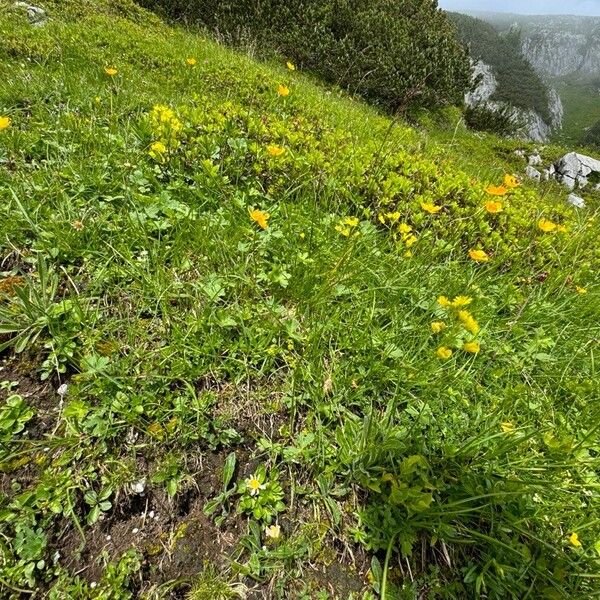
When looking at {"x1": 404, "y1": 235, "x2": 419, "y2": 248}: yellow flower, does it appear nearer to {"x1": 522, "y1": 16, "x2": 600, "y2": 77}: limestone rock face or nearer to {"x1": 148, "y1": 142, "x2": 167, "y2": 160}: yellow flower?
{"x1": 148, "y1": 142, "x2": 167, "y2": 160}: yellow flower

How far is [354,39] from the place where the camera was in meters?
13.3

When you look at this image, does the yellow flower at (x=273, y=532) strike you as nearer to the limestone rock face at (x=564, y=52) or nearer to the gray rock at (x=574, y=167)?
the gray rock at (x=574, y=167)

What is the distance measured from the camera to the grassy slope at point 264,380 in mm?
1740

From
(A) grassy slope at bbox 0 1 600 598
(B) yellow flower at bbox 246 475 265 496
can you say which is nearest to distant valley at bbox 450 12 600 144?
(A) grassy slope at bbox 0 1 600 598

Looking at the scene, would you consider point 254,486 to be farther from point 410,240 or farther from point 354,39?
point 354,39

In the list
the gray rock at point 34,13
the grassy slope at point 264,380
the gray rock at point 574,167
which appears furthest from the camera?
the gray rock at point 574,167

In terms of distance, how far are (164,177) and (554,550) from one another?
3.50 metres

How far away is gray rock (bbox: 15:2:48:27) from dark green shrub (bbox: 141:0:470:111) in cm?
539

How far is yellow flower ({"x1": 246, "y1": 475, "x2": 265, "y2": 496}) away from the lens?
6.11ft

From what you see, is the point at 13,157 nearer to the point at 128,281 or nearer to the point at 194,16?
the point at 128,281

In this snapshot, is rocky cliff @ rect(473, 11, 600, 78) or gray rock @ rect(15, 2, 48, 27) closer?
gray rock @ rect(15, 2, 48, 27)

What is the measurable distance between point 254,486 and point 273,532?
0.22 metres

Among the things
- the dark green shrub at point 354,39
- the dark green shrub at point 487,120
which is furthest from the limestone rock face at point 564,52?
the dark green shrub at point 354,39

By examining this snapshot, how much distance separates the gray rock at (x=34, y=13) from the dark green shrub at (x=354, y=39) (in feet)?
17.7
